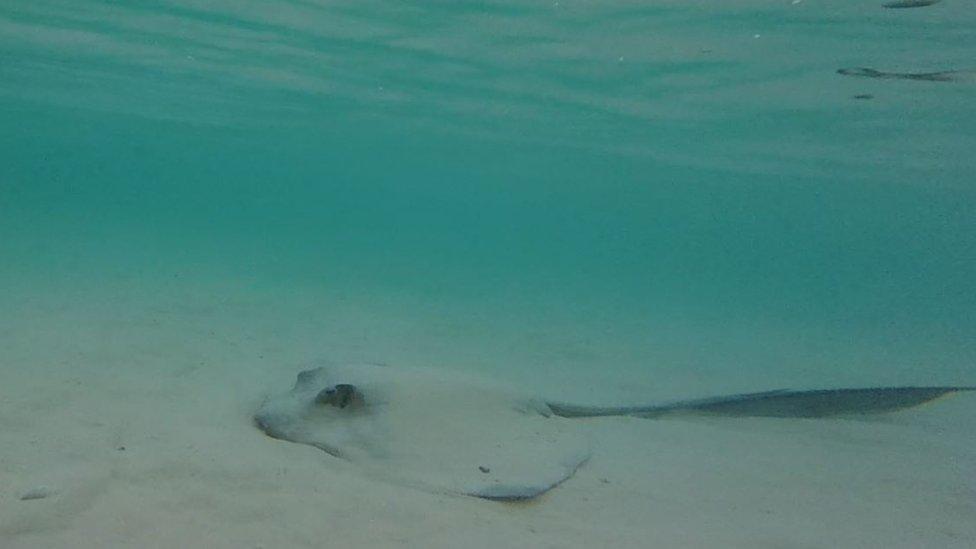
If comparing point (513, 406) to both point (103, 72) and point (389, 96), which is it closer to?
point (389, 96)

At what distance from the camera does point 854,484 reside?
5898 millimetres

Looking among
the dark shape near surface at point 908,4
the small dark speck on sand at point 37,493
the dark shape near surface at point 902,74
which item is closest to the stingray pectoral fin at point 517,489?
the small dark speck on sand at point 37,493

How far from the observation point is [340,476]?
4.75 m

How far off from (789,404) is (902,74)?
39.6 feet

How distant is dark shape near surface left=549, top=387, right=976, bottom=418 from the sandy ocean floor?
154 mm

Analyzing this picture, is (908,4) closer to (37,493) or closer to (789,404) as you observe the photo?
(789,404)

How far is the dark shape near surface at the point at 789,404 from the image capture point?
267 inches

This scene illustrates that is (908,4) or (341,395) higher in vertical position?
(908,4)

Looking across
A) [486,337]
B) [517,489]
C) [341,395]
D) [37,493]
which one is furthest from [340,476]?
[486,337]

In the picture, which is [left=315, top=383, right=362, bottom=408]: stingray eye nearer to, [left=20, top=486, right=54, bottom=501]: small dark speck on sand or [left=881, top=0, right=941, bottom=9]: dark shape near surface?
[left=20, top=486, right=54, bottom=501]: small dark speck on sand

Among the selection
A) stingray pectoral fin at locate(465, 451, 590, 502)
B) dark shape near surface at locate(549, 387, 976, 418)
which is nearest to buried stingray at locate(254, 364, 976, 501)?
stingray pectoral fin at locate(465, 451, 590, 502)

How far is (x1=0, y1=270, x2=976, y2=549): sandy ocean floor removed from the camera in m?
4.07

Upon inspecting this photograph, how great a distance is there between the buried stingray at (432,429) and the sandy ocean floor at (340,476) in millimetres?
128

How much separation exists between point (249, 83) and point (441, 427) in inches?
945
